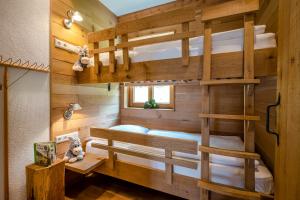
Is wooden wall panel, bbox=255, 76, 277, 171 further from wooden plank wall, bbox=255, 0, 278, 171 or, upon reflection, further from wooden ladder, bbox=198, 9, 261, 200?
wooden ladder, bbox=198, 9, 261, 200

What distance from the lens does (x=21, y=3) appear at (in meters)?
1.51

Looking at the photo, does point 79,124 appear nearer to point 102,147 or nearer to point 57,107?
point 57,107

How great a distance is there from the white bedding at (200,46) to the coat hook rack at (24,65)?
86 cm

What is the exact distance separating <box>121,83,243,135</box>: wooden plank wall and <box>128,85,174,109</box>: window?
0.15m

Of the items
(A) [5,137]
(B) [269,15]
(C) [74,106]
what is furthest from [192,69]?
(A) [5,137]

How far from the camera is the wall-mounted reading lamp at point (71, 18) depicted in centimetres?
195

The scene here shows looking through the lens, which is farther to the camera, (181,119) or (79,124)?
(181,119)

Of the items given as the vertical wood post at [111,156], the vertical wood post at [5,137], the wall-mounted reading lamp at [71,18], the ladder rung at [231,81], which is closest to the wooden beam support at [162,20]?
the ladder rung at [231,81]

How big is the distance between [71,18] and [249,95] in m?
2.30

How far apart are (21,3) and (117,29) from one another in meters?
0.99

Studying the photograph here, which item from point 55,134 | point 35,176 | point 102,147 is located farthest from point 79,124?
point 35,176

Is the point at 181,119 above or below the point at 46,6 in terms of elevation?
below

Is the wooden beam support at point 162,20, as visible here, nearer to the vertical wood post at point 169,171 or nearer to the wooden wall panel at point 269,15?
the wooden wall panel at point 269,15

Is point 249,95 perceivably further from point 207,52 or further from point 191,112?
point 191,112
